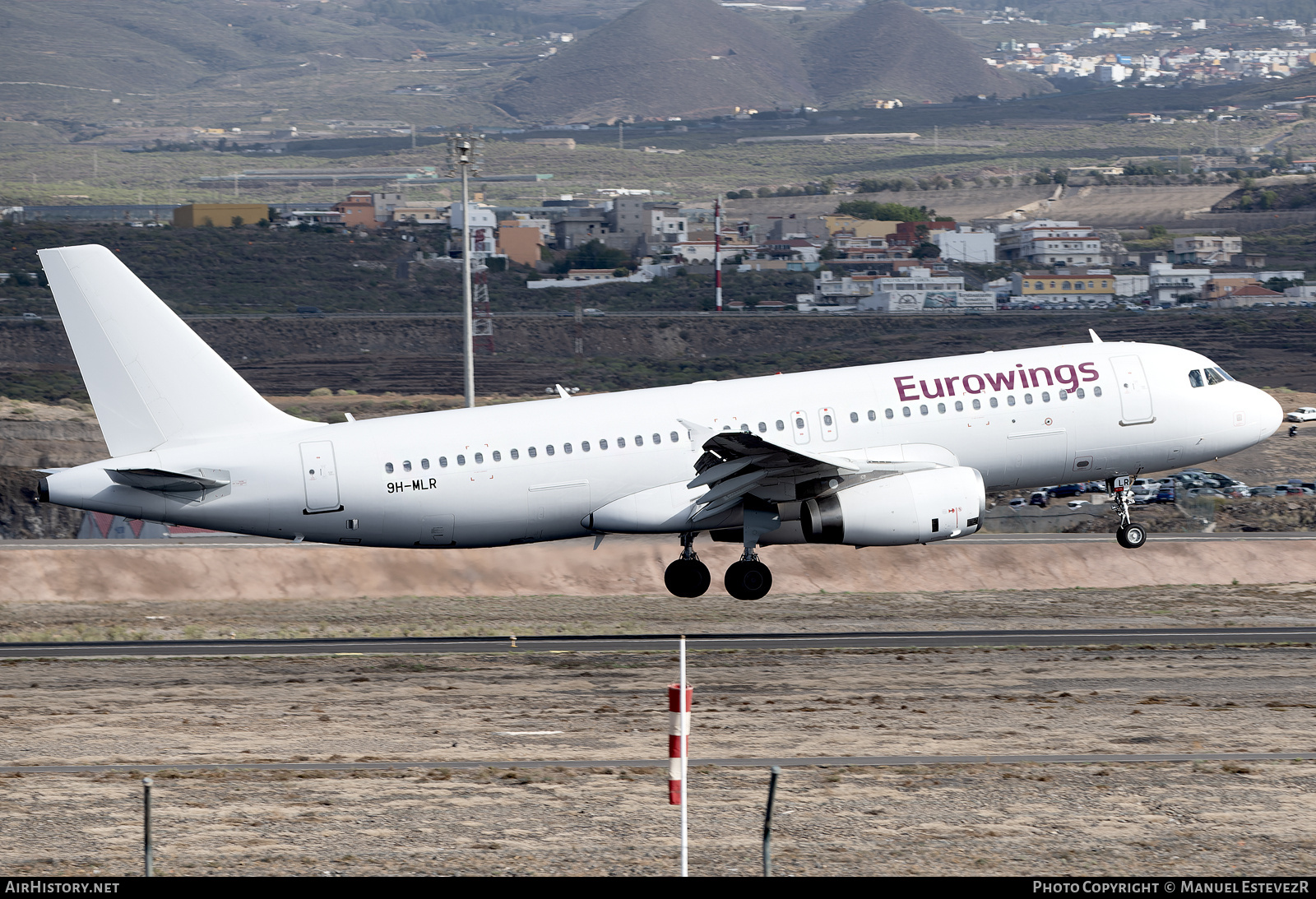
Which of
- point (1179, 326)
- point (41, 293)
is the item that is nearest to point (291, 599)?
point (1179, 326)

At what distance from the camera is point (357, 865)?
55.8 ft

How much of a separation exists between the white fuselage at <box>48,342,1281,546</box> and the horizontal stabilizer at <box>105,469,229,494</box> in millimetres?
168

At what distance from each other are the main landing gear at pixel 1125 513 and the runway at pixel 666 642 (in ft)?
9.00

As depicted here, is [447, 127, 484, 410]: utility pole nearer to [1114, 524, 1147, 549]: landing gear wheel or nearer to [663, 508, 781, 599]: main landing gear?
[663, 508, 781, 599]: main landing gear

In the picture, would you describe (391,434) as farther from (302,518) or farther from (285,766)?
(285,766)

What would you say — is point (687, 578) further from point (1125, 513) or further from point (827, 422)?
point (1125, 513)

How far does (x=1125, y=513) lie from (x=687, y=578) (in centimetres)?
1140

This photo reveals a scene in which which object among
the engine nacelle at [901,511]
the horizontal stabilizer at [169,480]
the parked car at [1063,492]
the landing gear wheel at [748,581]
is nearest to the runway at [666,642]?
the landing gear wheel at [748,581]

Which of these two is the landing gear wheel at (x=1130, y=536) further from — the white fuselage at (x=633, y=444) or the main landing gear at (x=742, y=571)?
the main landing gear at (x=742, y=571)

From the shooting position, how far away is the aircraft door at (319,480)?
118 feet

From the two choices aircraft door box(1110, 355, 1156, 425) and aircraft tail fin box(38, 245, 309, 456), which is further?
aircraft door box(1110, 355, 1156, 425)

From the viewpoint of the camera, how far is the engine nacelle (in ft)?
119

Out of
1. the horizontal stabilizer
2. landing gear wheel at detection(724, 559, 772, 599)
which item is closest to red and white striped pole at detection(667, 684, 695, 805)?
→ landing gear wheel at detection(724, 559, 772, 599)

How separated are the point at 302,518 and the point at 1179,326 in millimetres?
133940
